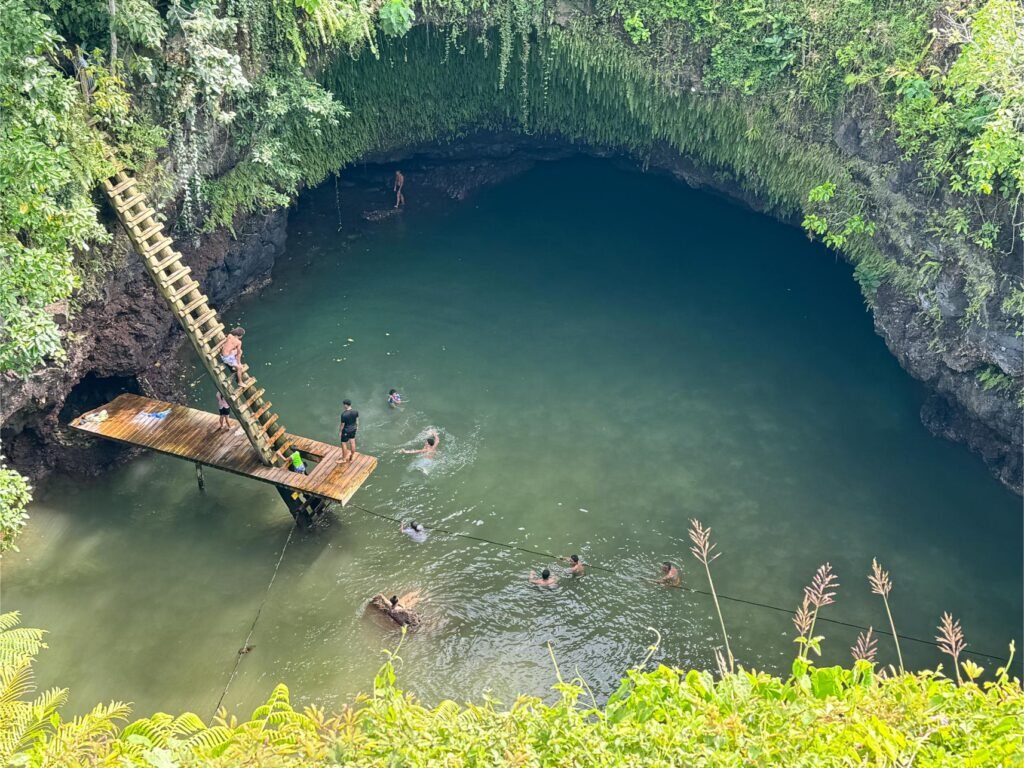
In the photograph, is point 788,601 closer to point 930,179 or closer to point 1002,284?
point 1002,284

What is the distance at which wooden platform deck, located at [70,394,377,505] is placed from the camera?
1293cm

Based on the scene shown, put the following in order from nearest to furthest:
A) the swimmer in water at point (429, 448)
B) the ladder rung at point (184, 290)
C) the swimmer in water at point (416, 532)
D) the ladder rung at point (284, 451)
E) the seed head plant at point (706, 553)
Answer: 1. the seed head plant at point (706, 553)
2. the ladder rung at point (184, 290)
3. the ladder rung at point (284, 451)
4. the swimmer in water at point (416, 532)
5. the swimmer in water at point (429, 448)

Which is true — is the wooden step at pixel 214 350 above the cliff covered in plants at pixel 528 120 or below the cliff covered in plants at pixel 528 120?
below

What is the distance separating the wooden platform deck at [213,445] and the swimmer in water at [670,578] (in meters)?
4.76

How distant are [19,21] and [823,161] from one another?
13.1 m

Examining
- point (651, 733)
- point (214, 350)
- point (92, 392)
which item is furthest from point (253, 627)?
point (651, 733)

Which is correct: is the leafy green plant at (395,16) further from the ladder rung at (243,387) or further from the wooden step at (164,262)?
the ladder rung at (243,387)

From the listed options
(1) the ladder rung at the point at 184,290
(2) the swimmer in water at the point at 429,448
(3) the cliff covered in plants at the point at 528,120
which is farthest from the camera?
(2) the swimmer in water at the point at 429,448

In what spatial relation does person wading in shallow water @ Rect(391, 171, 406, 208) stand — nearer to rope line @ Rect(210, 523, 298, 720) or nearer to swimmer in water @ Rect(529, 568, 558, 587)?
rope line @ Rect(210, 523, 298, 720)

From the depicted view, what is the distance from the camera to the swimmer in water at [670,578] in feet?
42.5

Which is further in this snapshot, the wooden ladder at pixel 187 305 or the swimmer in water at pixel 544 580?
the swimmer in water at pixel 544 580

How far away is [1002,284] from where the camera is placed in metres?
13.8

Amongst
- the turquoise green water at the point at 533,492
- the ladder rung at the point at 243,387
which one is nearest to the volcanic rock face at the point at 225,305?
the turquoise green water at the point at 533,492

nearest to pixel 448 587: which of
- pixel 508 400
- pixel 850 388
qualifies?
pixel 508 400
